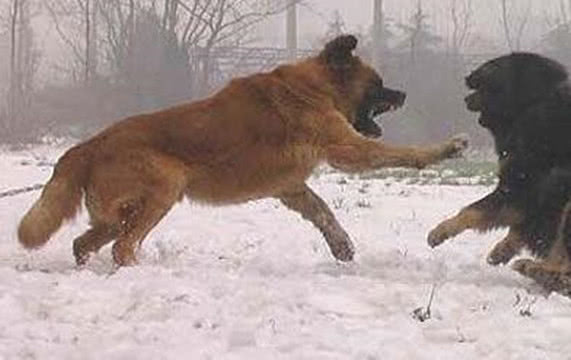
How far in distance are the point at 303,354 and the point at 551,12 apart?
189 feet

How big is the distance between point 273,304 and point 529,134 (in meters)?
2.21

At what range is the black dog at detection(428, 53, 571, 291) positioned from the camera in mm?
5484

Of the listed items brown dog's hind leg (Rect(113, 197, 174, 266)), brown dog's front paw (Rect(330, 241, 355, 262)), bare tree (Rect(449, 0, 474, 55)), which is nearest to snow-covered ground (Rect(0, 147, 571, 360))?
brown dog's front paw (Rect(330, 241, 355, 262))

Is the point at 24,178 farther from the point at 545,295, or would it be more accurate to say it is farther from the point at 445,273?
the point at 545,295

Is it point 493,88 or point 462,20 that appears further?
point 462,20

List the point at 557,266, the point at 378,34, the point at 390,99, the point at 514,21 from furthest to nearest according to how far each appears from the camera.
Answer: the point at 514,21 < the point at 378,34 < the point at 390,99 < the point at 557,266

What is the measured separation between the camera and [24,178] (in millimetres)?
12422

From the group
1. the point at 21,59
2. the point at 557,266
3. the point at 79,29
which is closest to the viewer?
the point at 557,266

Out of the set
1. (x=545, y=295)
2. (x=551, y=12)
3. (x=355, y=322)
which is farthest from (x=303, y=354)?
(x=551, y=12)

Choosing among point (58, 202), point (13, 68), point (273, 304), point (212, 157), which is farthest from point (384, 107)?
point (13, 68)

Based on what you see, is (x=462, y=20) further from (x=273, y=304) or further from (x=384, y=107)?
(x=273, y=304)

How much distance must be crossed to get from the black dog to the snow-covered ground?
0.25 meters

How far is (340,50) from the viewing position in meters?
6.49

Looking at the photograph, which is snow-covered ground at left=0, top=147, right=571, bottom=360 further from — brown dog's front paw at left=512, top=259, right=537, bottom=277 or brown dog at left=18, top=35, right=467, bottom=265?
brown dog at left=18, top=35, right=467, bottom=265
